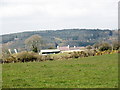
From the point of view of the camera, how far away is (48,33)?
186625 mm

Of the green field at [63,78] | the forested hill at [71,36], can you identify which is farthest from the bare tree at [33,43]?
the forested hill at [71,36]

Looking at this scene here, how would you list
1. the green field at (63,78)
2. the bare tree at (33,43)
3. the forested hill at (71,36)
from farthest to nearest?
the forested hill at (71,36) → the bare tree at (33,43) → the green field at (63,78)

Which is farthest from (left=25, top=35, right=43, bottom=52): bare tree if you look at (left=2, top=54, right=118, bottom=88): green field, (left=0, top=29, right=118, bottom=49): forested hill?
(left=0, top=29, right=118, bottom=49): forested hill

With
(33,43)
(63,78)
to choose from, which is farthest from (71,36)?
(63,78)

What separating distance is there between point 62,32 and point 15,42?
5340 centimetres

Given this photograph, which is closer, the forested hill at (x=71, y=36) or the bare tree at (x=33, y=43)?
the bare tree at (x=33, y=43)

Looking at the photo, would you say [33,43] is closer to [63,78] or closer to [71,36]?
[63,78]

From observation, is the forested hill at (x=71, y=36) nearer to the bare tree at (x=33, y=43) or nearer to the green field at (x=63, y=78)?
the bare tree at (x=33, y=43)

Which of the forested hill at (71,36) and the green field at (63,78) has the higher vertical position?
the green field at (63,78)

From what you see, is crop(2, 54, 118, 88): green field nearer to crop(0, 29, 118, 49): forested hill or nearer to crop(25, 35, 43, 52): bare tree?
crop(25, 35, 43, 52): bare tree

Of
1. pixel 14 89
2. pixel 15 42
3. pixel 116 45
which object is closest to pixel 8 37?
pixel 15 42

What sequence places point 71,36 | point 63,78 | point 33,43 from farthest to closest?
1. point 71,36
2. point 33,43
3. point 63,78

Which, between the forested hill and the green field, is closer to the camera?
the green field

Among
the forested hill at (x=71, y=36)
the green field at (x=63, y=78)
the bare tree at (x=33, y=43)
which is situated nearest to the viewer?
the green field at (x=63, y=78)
